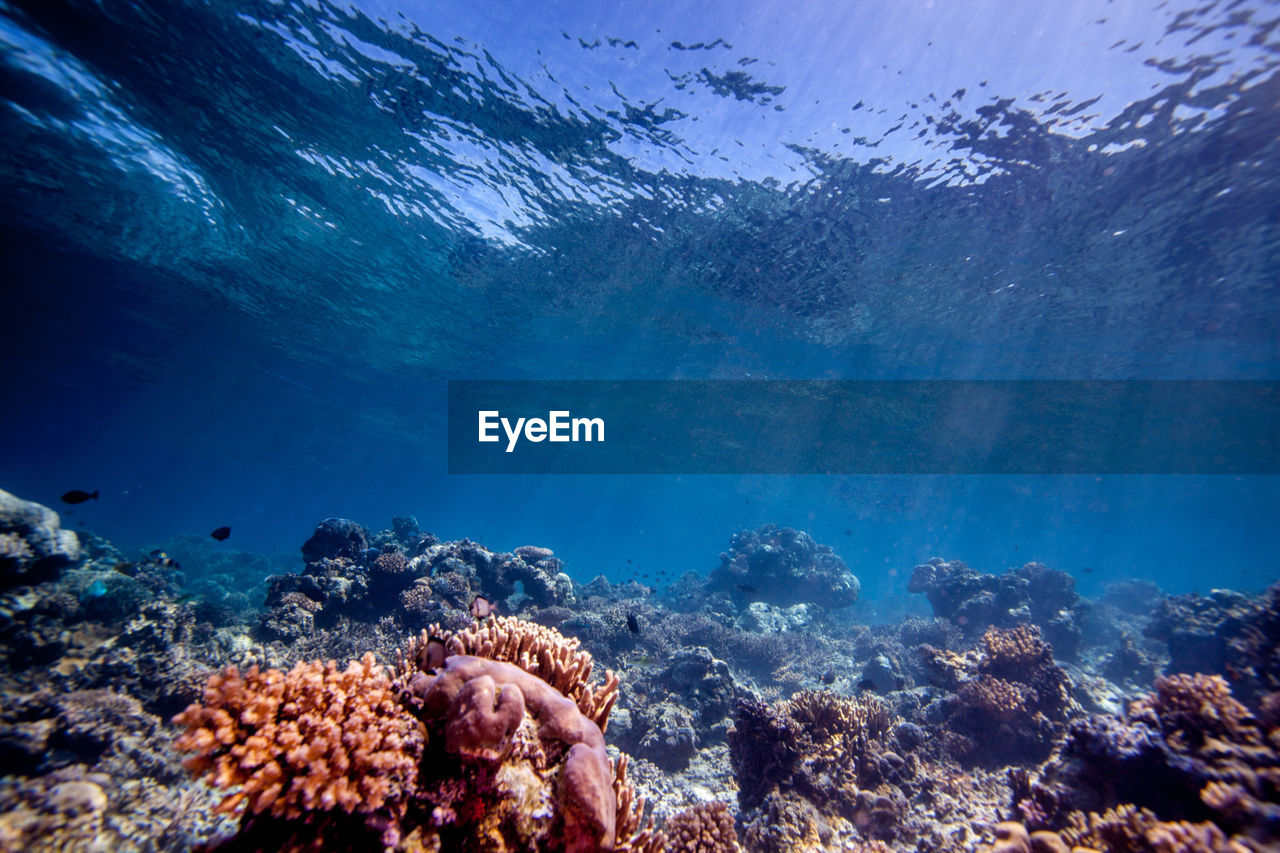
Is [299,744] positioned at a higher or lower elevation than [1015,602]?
lower

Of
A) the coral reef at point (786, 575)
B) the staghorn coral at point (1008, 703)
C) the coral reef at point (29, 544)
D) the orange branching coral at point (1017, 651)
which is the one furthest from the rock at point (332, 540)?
the coral reef at point (786, 575)

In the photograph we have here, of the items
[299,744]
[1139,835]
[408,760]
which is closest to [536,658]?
[408,760]

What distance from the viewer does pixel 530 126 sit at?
13.4 m

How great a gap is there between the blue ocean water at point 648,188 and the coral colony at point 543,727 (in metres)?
10.9

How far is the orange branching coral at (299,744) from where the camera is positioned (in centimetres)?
226

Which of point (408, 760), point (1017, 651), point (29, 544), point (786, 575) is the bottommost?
point (408, 760)

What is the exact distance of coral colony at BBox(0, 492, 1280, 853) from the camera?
100 inches

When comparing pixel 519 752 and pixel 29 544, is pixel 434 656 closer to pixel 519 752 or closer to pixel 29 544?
pixel 519 752

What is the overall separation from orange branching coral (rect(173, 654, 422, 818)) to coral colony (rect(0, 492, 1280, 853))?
0.5 inches

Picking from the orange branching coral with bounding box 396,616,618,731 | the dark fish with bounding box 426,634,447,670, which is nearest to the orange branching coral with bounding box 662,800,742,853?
the orange branching coral with bounding box 396,616,618,731

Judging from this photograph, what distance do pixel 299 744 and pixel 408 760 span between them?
1.76 ft

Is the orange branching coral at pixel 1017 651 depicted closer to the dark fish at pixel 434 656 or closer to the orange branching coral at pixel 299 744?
the dark fish at pixel 434 656

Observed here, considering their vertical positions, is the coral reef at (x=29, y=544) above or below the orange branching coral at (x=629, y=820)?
above

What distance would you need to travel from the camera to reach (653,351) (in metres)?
23.9
